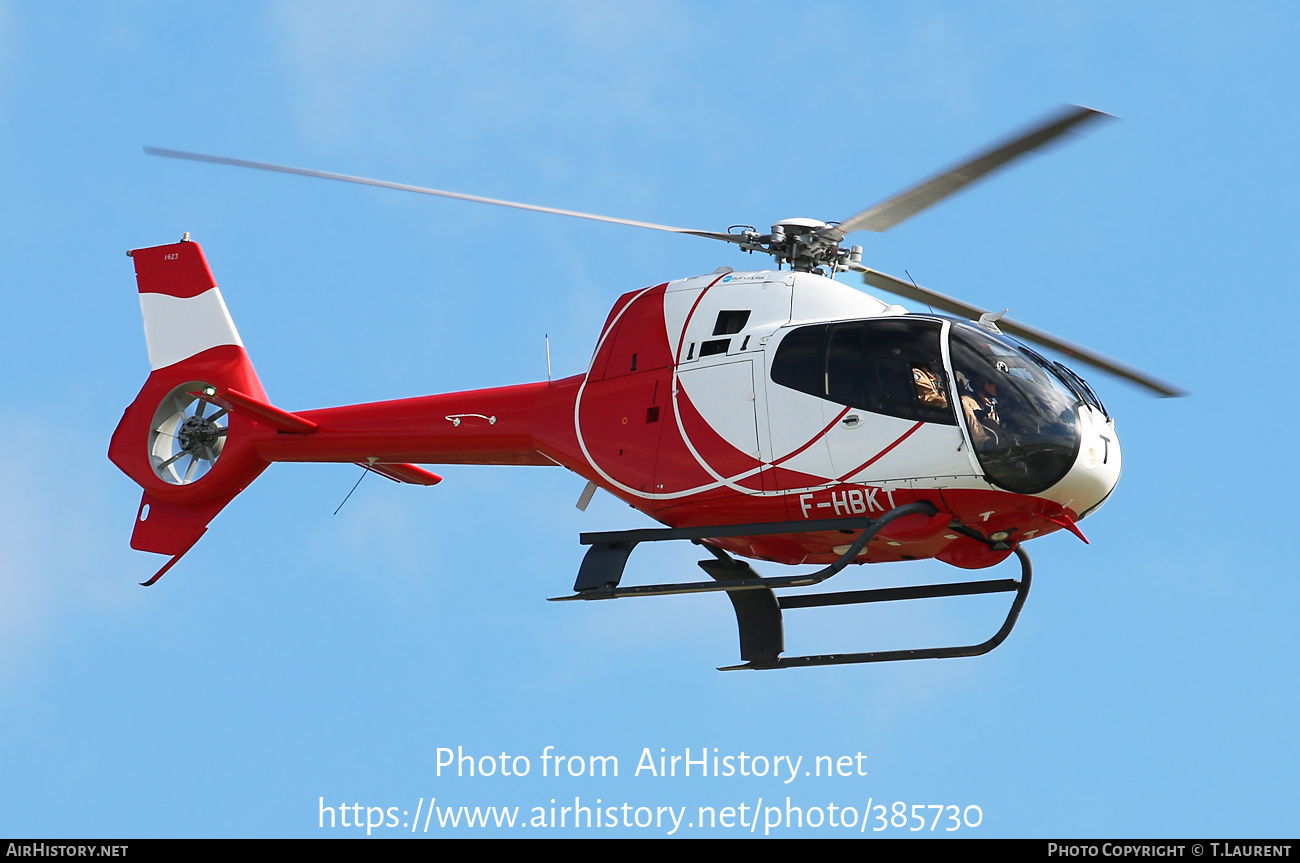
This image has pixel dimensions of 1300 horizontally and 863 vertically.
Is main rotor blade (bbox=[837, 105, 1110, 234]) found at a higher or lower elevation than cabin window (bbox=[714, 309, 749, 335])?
higher

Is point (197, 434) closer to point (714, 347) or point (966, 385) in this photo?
point (714, 347)

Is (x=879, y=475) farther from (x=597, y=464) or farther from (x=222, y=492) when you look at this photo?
(x=222, y=492)

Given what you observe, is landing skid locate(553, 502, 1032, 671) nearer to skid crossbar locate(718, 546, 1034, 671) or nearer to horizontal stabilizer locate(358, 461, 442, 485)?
skid crossbar locate(718, 546, 1034, 671)

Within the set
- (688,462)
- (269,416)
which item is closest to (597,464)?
(688,462)

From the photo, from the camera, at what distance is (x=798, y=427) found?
14219mm

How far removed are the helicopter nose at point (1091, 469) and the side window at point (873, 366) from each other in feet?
3.69

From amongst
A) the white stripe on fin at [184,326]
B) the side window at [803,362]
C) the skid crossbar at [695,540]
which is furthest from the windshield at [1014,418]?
the white stripe on fin at [184,326]

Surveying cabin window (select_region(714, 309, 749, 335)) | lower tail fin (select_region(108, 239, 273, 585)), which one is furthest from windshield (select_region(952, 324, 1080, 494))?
lower tail fin (select_region(108, 239, 273, 585))

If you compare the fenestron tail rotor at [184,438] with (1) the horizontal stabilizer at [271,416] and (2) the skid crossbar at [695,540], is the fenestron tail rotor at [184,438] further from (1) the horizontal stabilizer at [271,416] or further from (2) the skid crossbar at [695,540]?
(2) the skid crossbar at [695,540]

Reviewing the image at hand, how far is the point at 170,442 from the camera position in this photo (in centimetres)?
1911

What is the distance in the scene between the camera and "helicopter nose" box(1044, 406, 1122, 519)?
1344 centimetres

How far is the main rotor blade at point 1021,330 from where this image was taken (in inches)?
608

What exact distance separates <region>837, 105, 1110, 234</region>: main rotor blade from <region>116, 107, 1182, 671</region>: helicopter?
0.02 metres

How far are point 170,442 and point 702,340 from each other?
7635 millimetres
